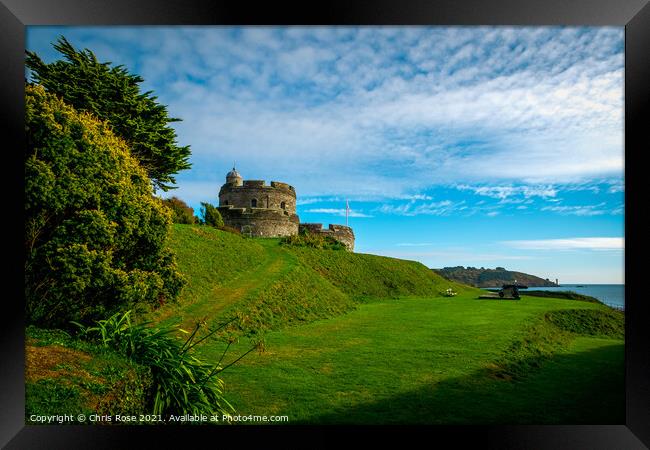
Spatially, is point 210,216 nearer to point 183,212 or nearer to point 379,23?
point 183,212

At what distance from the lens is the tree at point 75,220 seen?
14.9 ft

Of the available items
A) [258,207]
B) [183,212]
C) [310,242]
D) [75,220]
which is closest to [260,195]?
[258,207]

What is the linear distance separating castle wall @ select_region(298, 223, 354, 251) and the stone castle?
2484 millimetres

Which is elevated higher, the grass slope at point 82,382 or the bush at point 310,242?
the bush at point 310,242

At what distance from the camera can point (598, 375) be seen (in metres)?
6.23

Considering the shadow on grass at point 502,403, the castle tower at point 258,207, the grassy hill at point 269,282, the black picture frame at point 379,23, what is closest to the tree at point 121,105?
the grassy hill at point 269,282

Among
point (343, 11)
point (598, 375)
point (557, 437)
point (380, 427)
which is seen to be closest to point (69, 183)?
point (343, 11)

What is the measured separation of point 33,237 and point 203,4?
14.3 feet

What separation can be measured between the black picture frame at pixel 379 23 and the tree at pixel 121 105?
3881 millimetres

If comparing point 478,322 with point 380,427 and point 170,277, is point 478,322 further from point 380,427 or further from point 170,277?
point 170,277

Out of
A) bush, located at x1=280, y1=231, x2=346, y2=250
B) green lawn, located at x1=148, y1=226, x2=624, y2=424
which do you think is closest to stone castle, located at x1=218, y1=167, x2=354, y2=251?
bush, located at x1=280, y1=231, x2=346, y2=250

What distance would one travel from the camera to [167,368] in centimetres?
407

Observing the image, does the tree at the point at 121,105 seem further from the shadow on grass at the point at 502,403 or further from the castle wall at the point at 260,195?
the castle wall at the point at 260,195

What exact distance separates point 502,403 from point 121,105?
13472mm
